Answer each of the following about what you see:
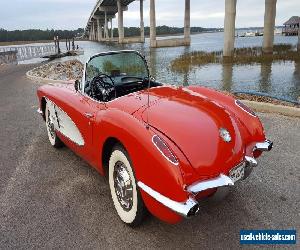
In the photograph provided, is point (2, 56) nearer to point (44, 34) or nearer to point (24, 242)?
point (24, 242)

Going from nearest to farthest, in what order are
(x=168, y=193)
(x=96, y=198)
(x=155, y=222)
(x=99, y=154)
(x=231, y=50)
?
(x=168, y=193) < (x=155, y=222) < (x=99, y=154) < (x=96, y=198) < (x=231, y=50)

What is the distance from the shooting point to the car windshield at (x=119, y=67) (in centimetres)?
434

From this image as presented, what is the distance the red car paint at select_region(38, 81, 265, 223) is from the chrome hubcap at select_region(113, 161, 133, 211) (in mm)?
295

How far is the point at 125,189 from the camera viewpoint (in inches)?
122

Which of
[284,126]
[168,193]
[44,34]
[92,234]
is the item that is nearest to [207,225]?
[168,193]

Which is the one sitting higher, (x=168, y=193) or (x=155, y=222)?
(x=168, y=193)

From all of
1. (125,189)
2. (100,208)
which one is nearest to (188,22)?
(100,208)

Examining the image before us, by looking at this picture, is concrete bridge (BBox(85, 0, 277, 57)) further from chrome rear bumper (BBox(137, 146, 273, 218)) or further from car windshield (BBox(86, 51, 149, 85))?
chrome rear bumper (BBox(137, 146, 273, 218))

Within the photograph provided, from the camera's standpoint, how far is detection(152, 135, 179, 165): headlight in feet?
8.47

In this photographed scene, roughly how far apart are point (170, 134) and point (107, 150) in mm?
887

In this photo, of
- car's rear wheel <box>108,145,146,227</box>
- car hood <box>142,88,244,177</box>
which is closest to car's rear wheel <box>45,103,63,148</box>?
car's rear wheel <box>108,145,146,227</box>

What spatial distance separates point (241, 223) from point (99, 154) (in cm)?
164

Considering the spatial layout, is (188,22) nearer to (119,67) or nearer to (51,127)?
(51,127)

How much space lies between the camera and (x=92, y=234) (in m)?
3.05
